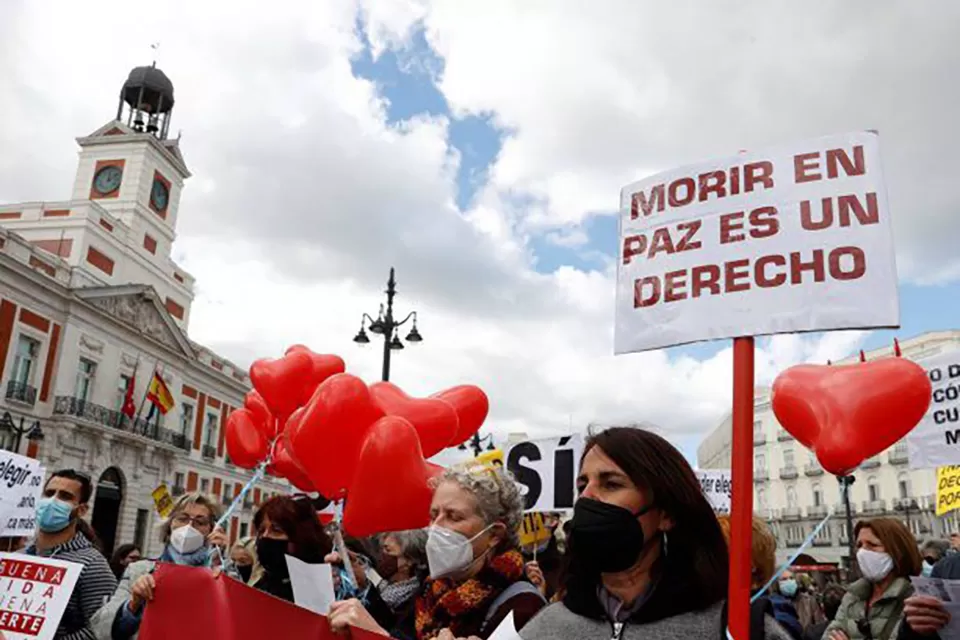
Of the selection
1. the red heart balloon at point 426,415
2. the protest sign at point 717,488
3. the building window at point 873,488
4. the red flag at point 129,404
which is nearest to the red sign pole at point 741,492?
the red heart balloon at point 426,415

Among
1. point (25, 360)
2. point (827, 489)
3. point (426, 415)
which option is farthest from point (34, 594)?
point (827, 489)

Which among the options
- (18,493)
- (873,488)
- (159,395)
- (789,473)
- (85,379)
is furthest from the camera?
(789,473)

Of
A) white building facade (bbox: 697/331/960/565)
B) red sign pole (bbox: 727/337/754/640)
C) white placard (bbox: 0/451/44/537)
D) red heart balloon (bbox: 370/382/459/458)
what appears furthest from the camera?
white building facade (bbox: 697/331/960/565)

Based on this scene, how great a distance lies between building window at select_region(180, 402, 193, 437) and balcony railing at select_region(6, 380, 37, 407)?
10.4 metres

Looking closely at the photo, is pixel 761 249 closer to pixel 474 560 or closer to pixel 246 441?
pixel 474 560

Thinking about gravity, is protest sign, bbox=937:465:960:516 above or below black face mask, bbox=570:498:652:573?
above

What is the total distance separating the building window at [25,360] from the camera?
2894 cm

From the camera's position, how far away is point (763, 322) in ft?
8.80

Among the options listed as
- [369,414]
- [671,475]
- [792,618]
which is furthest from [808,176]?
[369,414]

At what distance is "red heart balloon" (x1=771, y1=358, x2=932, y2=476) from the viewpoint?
3.10 meters

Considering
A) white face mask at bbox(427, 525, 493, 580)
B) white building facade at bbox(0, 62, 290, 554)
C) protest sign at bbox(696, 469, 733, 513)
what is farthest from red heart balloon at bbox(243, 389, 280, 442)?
white building facade at bbox(0, 62, 290, 554)

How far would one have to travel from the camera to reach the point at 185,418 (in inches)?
1571

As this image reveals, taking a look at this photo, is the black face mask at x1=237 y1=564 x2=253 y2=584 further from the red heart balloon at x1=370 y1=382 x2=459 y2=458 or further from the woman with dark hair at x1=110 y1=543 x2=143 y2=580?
the woman with dark hair at x1=110 y1=543 x2=143 y2=580

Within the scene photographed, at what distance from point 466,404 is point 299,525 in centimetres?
197
